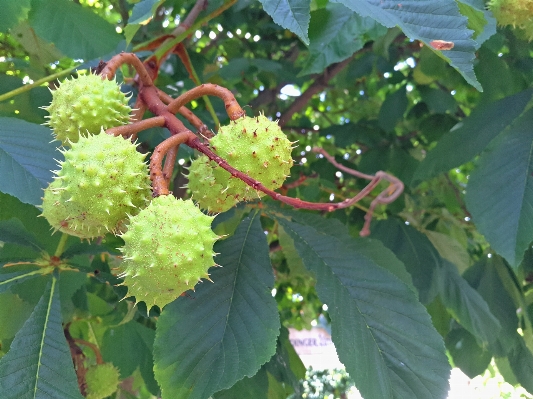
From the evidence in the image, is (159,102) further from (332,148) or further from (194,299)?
(332,148)

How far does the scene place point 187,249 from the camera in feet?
2.53

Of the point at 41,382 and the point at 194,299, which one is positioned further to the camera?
A: the point at 194,299

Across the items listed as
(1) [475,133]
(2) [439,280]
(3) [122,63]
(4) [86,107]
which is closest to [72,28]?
(3) [122,63]

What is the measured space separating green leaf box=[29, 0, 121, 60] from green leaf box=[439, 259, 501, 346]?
1316 mm

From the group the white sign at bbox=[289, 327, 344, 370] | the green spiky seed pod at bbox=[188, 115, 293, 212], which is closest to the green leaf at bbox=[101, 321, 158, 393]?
the green spiky seed pod at bbox=[188, 115, 293, 212]

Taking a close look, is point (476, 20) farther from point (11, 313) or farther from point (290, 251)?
point (11, 313)

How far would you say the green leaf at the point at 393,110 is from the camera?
2.24 meters

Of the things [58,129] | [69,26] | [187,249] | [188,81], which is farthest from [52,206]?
[188,81]

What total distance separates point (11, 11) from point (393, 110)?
1720 millimetres

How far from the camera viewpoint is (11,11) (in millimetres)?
1098

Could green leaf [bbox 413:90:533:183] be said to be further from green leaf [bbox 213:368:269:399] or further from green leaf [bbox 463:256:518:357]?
green leaf [bbox 213:368:269:399]

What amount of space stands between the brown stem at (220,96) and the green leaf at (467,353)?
1352 mm

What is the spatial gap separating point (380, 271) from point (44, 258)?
83 centimetres

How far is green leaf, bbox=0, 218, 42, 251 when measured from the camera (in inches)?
39.9
